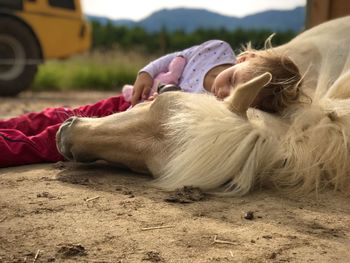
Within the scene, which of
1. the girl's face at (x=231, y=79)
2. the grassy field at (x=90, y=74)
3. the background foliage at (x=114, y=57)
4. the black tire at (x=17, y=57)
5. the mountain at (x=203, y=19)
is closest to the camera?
the girl's face at (x=231, y=79)

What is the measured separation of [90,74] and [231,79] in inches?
357

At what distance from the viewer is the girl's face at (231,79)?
211cm

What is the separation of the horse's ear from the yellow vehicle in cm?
593

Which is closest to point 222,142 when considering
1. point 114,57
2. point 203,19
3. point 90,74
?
point 90,74

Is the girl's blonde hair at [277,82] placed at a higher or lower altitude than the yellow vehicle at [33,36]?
higher

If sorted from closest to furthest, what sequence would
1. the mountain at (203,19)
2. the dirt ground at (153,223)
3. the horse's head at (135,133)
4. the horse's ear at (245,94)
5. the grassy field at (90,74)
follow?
the dirt ground at (153,223) → the horse's ear at (245,94) → the horse's head at (135,133) → the grassy field at (90,74) → the mountain at (203,19)

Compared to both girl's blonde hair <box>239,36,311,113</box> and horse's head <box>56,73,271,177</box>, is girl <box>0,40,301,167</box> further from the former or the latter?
horse's head <box>56,73,271,177</box>

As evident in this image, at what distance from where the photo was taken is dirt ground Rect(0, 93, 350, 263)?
4.66 feet

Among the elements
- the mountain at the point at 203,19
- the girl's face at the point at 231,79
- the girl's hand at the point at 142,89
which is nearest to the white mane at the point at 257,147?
the girl's face at the point at 231,79

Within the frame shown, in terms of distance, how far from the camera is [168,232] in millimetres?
1565

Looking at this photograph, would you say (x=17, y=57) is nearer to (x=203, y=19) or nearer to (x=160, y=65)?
(x=160, y=65)

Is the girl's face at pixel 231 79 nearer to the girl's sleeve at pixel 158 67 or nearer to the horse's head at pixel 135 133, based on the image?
the horse's head at pixel 135 133

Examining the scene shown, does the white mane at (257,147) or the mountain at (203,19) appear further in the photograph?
the mountain at (203,19)

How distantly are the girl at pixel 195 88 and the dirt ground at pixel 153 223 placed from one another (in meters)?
0.29
